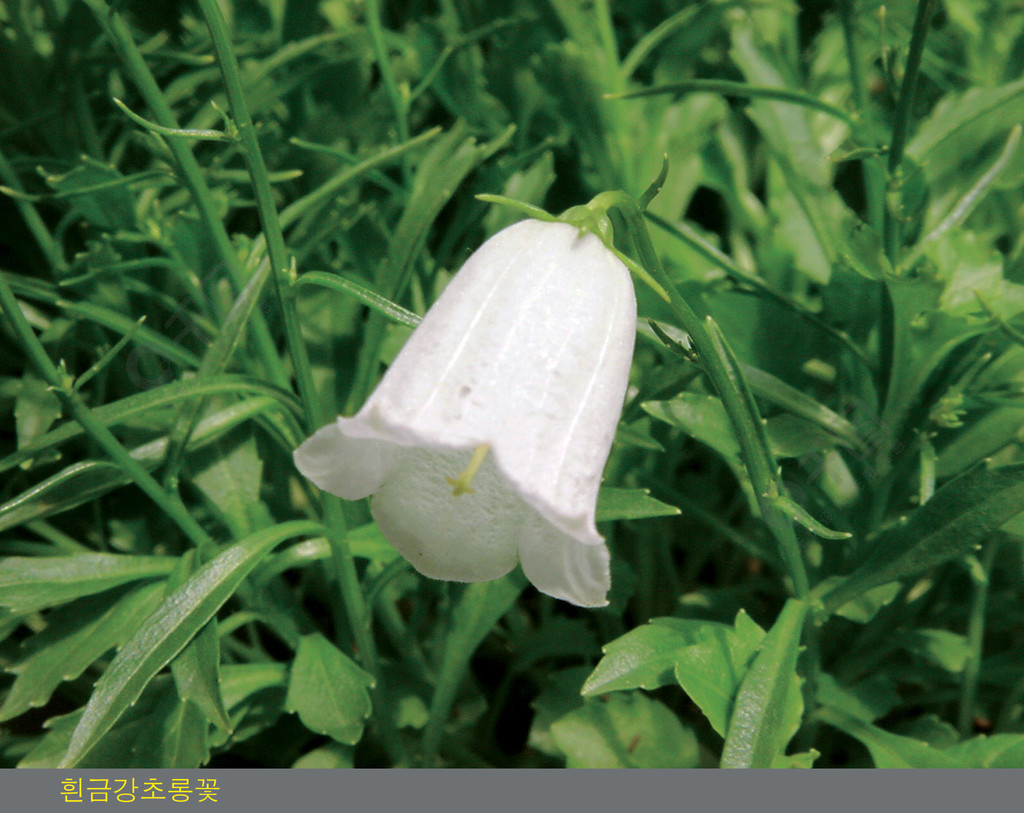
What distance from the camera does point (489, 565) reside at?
52cm

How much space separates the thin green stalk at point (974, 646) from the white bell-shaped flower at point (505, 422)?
0.48 m

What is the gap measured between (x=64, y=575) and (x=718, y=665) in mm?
472

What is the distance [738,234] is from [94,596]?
82cm

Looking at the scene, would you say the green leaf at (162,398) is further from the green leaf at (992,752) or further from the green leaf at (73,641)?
the green leaf at (992,752)

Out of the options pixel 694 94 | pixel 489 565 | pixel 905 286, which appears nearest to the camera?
pixel 489 565

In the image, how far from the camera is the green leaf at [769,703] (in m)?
0.53

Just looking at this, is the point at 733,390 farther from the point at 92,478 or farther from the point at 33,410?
the point at 33,410

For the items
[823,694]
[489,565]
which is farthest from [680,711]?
[489,565]

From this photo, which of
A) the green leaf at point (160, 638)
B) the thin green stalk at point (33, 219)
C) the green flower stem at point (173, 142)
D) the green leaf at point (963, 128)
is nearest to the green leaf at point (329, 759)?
the green leaf at point (160, 638)

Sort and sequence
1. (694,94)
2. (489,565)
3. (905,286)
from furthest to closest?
(694,94) → (905,286) → (489,565)

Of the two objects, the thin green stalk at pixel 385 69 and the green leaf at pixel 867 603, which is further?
the thin green stalk at pixel 385 69

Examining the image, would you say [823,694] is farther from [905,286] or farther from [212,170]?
[212,170]

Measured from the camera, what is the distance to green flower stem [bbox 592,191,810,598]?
1.63 feet

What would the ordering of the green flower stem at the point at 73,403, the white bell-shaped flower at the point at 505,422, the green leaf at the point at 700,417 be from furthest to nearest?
the green leaf at the point at 700,417 < the green flower stem at the point at 73,403 < the white bell-shaped flower at the point at 505,422
